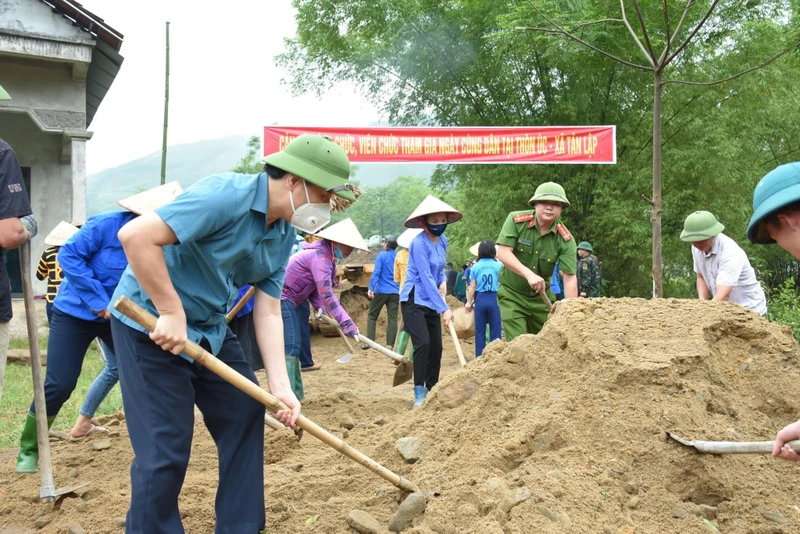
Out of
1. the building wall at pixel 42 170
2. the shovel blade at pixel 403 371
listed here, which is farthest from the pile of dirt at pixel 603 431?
the building wall at pixel 42 170

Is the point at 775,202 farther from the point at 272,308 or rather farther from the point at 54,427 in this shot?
the point at 54,427

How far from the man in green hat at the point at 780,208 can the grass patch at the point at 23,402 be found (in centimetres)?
539

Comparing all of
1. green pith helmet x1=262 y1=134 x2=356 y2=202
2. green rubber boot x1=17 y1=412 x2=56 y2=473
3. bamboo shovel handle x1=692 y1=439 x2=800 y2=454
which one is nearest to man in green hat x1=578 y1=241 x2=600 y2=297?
bamboo shovel handle x1=692 y1=439 x2=800 y2=454

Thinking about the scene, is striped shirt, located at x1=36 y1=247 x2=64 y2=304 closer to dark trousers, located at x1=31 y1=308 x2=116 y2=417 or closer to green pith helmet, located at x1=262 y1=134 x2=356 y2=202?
dark trousers, located at x1=31 y1=308 x2=116 y2=417

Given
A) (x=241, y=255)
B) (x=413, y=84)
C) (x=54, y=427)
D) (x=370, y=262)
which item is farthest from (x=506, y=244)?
(x=413, y=84)

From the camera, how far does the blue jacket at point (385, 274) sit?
1144 cm

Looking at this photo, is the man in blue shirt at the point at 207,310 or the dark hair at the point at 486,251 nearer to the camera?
A: the man in blue shirt at the point at 207,310

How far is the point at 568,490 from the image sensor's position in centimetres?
310

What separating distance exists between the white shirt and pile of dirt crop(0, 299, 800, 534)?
135cm

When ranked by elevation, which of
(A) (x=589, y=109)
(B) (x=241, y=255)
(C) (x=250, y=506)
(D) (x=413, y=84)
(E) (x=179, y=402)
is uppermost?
(D) (x=413, y=84)

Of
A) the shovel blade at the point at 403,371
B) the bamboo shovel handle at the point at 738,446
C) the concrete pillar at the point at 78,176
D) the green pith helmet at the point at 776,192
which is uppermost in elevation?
the concrete pillar at the point at 78,176

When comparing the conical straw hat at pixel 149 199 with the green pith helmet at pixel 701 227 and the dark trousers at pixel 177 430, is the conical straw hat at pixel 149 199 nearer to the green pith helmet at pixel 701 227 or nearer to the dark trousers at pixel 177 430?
the dark trousers at pixel 177 430

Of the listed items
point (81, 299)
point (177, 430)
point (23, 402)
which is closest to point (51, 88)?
point (23, 402)

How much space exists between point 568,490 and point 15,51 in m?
10.7
